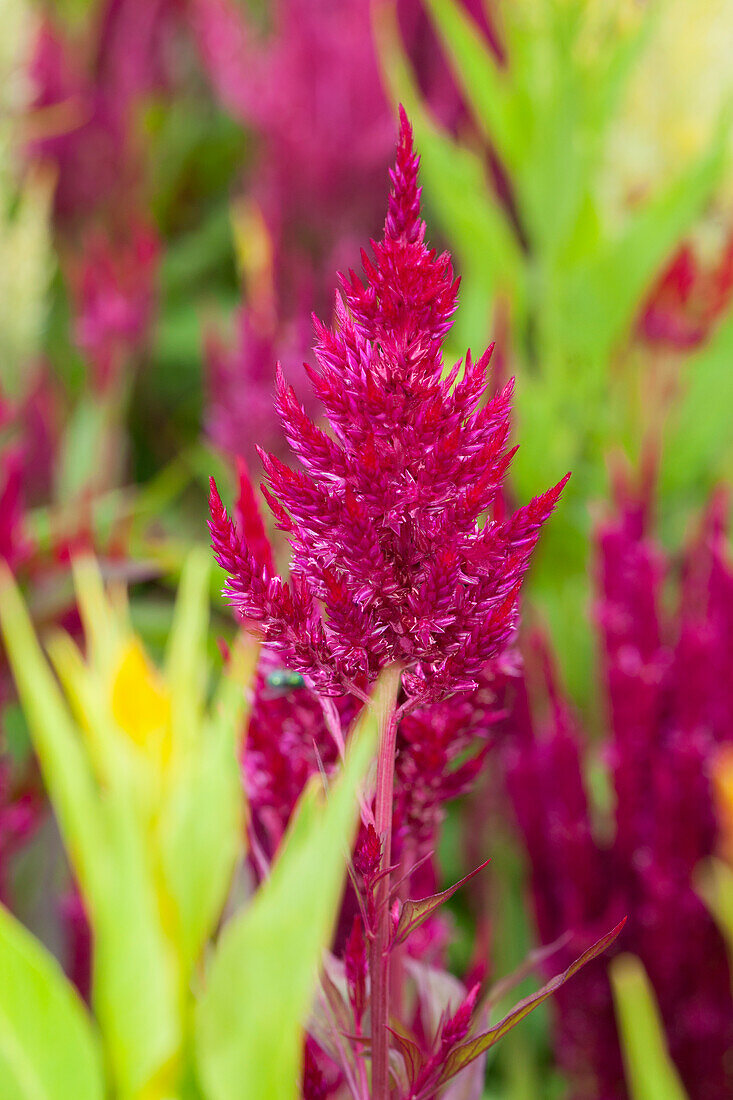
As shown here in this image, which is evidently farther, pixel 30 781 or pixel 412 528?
pixel 30 781

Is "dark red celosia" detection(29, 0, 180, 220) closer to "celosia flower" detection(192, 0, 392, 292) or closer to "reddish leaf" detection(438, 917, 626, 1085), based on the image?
"celosia flower" detection(192, 0, 392, 292)

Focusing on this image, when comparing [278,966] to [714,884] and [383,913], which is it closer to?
[383,913]

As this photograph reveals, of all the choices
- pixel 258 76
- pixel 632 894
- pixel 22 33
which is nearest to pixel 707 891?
pixel 632 894

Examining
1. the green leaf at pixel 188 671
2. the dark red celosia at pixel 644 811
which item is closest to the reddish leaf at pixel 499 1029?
the green leaf at pixel 188 671

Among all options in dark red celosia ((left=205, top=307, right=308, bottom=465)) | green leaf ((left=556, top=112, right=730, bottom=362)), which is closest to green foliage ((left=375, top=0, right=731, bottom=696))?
green leaf ((left=556, top=112, right=730, bottom=362))

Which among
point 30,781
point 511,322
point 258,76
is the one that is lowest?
point 30,781

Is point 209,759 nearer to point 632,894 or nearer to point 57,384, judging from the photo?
point 632,894

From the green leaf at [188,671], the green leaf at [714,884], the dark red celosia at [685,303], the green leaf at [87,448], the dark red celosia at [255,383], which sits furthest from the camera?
the green leaf at [87,448]

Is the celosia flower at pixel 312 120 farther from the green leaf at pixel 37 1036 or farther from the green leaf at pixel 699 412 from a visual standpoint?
the green leaf at pixel 37 1036
